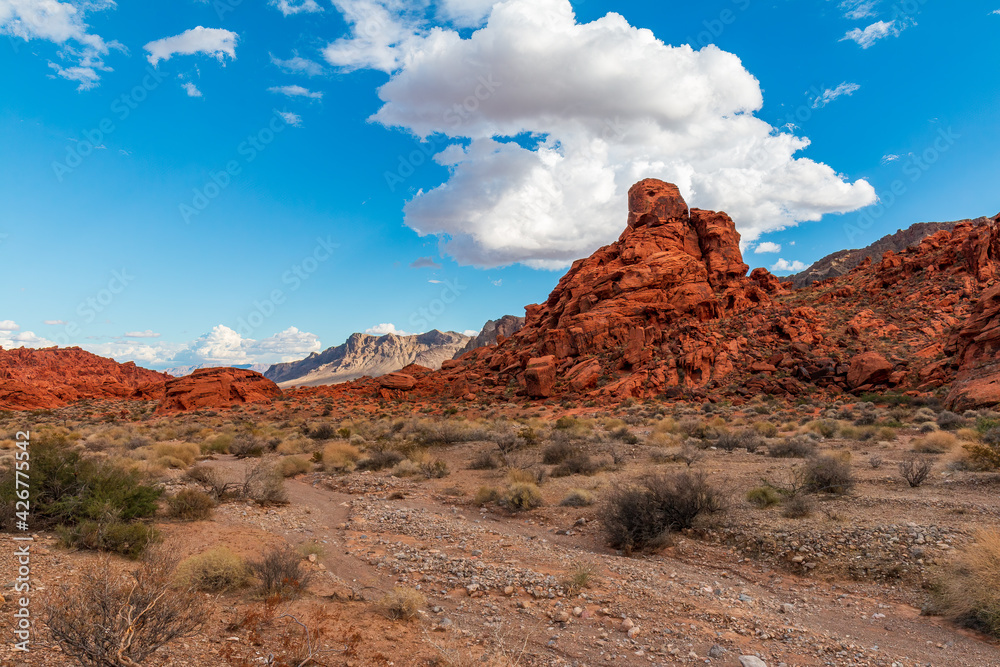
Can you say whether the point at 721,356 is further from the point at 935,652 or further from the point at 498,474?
the point at 935,652

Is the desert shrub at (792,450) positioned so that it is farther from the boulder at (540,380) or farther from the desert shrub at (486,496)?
the boulder at (540,380)

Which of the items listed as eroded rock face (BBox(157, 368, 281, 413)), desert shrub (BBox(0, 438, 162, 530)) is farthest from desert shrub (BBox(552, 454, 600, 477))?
eroded rock face (BBox(157, 368, 281, 413))

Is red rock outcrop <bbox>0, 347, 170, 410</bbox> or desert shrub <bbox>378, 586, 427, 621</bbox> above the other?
red rock outcrop <bbox>0, 347, 170, 410</bbox>

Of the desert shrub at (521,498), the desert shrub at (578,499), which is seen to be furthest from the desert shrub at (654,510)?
the desert shrub at (521,498)

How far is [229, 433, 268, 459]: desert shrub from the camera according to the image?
70.8 feet

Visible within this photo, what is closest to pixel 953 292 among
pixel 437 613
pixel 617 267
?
pixel 617 267

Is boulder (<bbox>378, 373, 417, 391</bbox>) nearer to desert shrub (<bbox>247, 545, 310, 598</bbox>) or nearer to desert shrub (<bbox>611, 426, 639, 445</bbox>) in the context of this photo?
desert shrub (<bbox>611, 426, 639, 445</bbox>)

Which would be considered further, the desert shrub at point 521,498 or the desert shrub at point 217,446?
the desert shrub at point 217,446

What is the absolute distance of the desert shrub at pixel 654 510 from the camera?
9.21 m

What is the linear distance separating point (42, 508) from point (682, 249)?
55.3 m

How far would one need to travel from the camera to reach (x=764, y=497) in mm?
10453

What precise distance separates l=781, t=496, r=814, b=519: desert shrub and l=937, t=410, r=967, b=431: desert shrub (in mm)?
14075

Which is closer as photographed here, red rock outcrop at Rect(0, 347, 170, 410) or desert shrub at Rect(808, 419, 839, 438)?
desert shrub at Rect(808, 419, 839, 438)

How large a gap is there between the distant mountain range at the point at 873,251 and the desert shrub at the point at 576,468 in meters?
84.5
